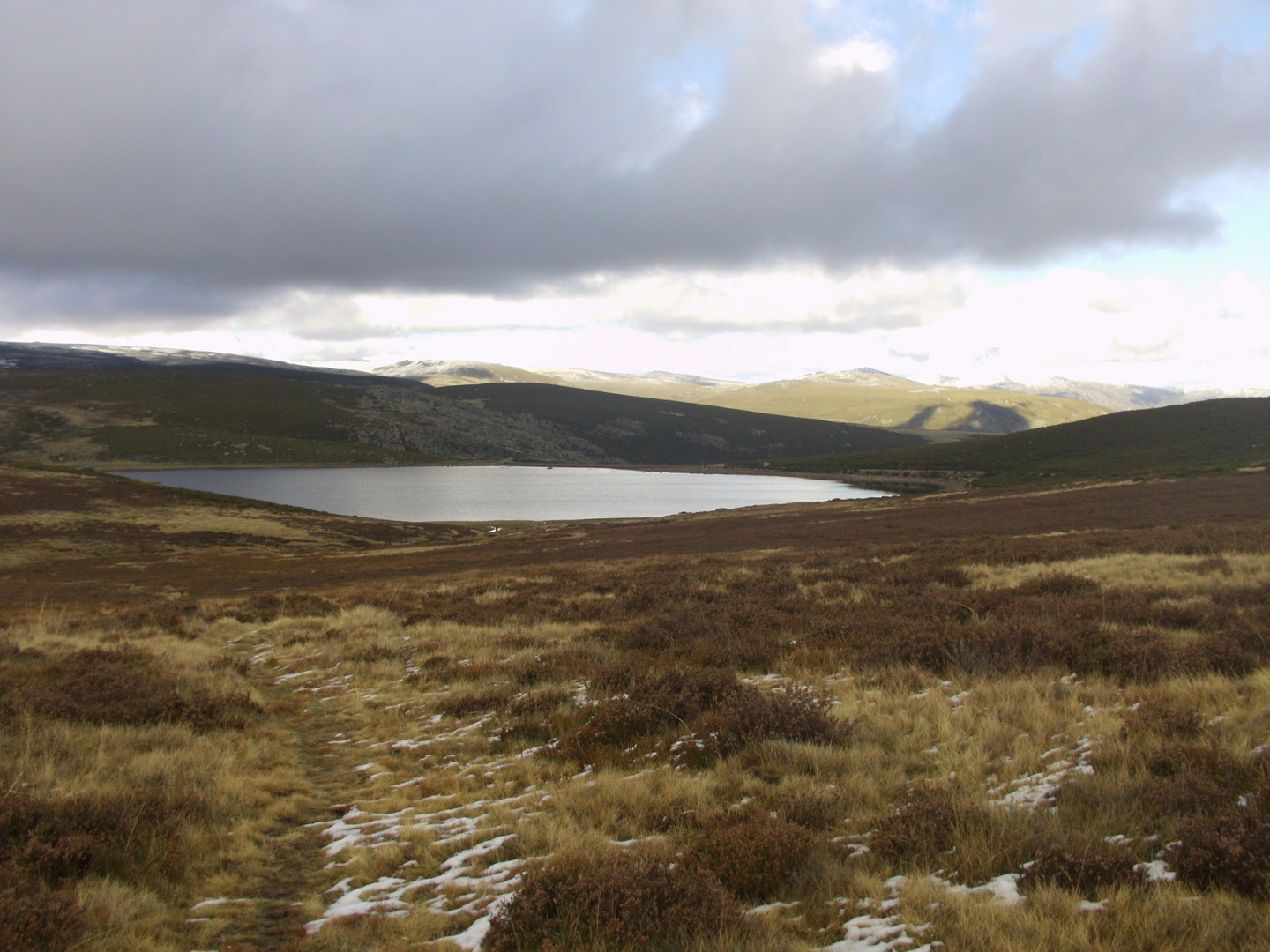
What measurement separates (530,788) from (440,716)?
393 centimetres

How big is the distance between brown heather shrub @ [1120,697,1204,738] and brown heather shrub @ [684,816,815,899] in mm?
4100

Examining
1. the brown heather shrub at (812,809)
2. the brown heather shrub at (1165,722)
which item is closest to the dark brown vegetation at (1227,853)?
the brown heather shrub at (1165,722)

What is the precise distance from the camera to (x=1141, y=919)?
4203 mm

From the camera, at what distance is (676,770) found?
7723mm

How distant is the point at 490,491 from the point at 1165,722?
5067 inches

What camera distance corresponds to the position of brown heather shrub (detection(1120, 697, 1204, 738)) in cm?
700

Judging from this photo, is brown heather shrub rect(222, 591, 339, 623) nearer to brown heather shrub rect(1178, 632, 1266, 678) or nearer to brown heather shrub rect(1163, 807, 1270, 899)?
brown heather shrub rect(1178, 632, 1266, 678)

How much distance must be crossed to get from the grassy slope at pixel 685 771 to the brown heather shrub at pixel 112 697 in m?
0.07

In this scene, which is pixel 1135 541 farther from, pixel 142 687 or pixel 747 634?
pixel 142 687

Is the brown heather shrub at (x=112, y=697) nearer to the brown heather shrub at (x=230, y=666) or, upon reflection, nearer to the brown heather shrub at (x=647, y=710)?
the brown heather shrub at (x=230, y=666)

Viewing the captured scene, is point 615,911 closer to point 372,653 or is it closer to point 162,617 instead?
point 372,653

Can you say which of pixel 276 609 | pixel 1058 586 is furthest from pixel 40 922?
pixel 276 609

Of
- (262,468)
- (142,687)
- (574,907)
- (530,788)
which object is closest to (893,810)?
(574,907)

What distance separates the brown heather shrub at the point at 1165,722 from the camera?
700cm
